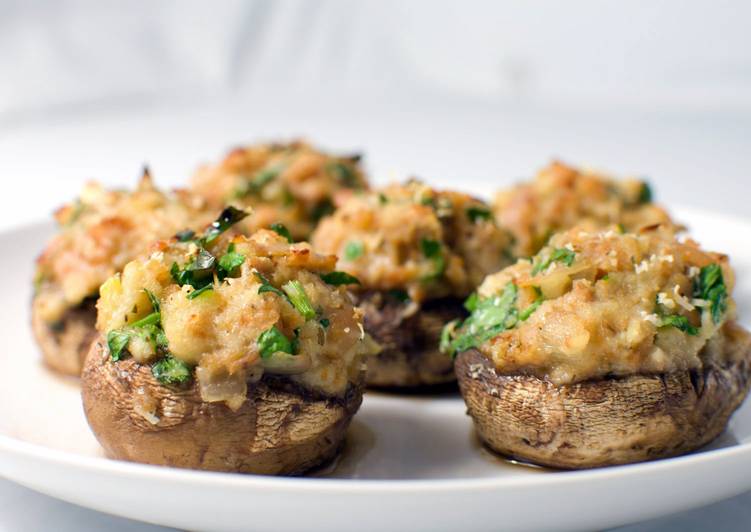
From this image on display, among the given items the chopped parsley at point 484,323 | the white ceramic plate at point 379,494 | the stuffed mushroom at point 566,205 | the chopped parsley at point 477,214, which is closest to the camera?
the white ceramic plate at point 379,494

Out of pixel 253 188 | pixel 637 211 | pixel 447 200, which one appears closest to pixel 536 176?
pixel 637 211

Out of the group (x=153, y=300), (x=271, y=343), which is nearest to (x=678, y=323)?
(x=271, y=343)

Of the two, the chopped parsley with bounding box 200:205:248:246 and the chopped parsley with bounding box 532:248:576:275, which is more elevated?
the chopped parsley with bounding box 200:205:248:246

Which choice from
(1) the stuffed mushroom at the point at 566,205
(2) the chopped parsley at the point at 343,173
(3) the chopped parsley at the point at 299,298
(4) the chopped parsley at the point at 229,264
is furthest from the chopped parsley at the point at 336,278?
(2) the chopped parsley at the point at 343,173

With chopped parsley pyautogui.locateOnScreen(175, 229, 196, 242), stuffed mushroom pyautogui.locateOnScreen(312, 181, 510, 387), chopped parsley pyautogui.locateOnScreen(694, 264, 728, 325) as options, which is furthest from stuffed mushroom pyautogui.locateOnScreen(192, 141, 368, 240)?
chopped parsley pyautogui.locateOnScreen(694, 264, 728, 325)

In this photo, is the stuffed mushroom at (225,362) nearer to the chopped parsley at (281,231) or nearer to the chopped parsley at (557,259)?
the chopped parsley at (281,231)

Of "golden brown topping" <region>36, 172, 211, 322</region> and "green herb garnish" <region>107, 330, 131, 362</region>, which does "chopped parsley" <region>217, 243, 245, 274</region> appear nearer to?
"green herb garnish" <region>107, 330, 131, 362</region>

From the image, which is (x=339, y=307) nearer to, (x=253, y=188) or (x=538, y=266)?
(x=538, y=266)
